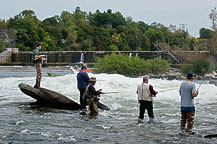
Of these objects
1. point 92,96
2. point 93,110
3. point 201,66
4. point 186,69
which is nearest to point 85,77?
point 92,96

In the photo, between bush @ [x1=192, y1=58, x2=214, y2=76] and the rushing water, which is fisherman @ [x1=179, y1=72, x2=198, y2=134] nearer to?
the rushing water

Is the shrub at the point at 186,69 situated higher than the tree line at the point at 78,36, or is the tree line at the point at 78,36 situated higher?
the tree line at the point at 78,36

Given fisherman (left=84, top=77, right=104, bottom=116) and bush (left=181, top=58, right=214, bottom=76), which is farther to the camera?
bush (left=181, top=58, right=214, bottom=76)

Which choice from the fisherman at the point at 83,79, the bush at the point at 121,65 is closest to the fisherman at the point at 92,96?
the fisherman at the point at 83,79

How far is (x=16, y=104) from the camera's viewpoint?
18188mm

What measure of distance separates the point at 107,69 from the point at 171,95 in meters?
18.9

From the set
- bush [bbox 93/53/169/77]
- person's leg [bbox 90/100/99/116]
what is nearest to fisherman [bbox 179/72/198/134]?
person's leg [bbox 90/100/99/116]

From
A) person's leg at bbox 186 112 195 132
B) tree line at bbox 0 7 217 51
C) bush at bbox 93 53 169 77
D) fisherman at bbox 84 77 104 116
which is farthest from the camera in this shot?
tree line at bbox 0 7 217 51

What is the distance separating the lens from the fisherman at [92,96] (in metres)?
14.3

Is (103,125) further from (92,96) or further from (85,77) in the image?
(85,77)

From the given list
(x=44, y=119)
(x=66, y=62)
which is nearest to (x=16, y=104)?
(x=44, y=119)

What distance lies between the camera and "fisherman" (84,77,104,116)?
46.8 feet

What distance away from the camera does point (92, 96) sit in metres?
14.4

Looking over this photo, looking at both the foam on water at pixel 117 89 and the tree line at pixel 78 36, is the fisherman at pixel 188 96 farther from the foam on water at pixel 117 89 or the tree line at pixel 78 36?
the tree line at pixel 78 36
